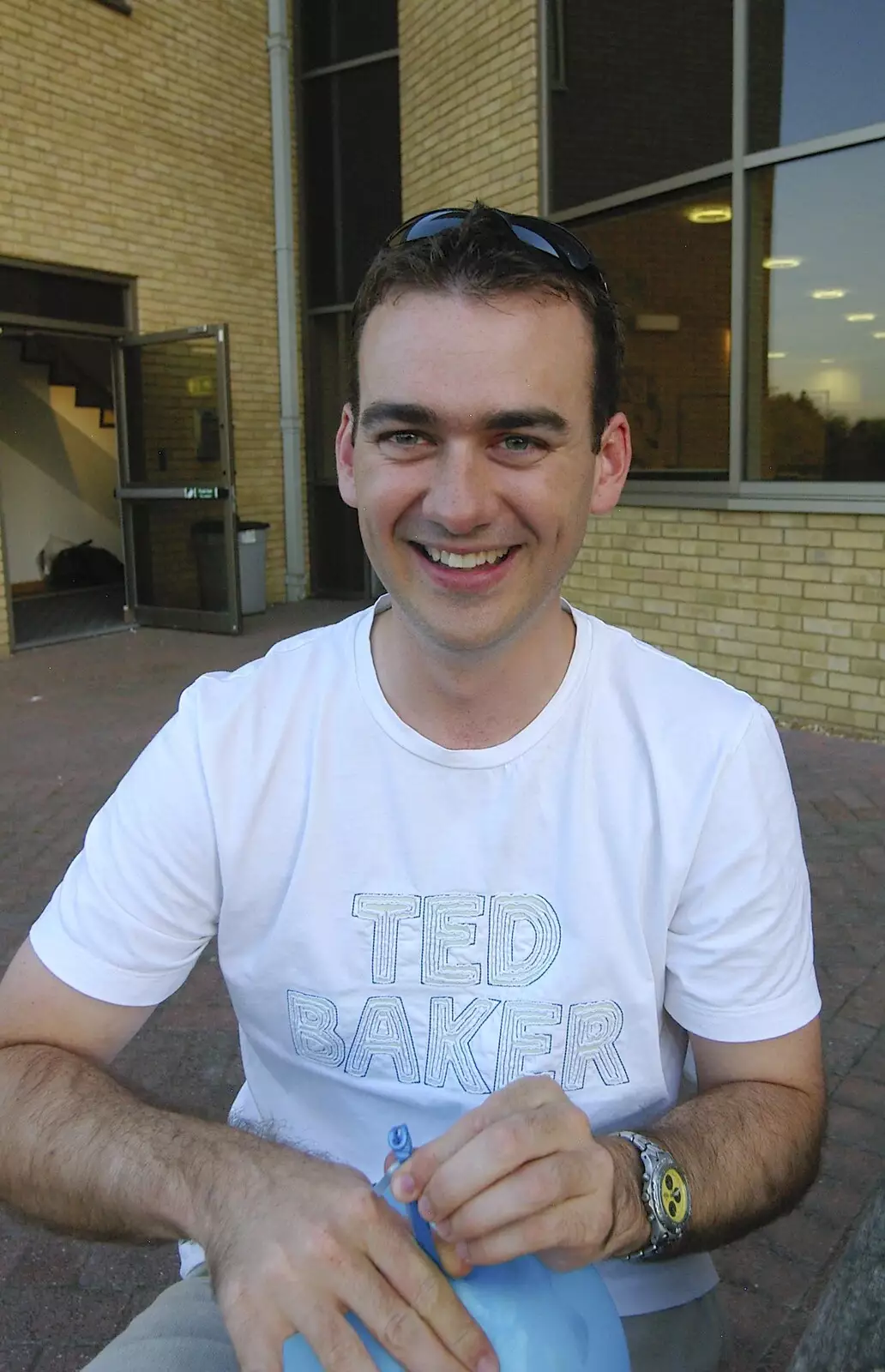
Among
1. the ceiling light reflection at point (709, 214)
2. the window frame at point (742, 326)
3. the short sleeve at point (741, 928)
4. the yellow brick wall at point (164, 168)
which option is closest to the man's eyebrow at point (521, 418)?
the short sleeve at point (741, 928)

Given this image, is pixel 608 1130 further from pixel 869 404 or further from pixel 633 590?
pixel 633 590

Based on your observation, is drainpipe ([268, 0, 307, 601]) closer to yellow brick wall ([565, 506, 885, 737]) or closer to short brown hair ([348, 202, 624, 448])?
yellow brick wall ([565, 506, 885, 737])

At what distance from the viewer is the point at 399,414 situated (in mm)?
1536

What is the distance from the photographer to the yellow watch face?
4.18 feet

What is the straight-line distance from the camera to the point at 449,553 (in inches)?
62.4

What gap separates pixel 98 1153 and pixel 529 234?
133cm

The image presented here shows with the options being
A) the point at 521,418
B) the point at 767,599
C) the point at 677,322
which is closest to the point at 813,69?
the point at 677,322

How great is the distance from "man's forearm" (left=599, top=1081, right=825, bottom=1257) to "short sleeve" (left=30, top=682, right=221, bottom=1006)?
655 millimetres

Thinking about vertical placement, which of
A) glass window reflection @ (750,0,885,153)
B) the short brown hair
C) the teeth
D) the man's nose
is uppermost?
glass window reflection @ (750,0,885,153)

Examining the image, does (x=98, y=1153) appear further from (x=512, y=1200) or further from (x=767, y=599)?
(x=767, y=599)

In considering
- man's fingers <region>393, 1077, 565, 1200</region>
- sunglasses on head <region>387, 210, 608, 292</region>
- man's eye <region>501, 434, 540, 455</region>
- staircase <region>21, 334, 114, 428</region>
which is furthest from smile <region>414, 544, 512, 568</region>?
staircase <region>21, 334, 114, 428</region>

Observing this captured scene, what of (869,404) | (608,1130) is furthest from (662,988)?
(869,404)

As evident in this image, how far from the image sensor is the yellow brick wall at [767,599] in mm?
6184

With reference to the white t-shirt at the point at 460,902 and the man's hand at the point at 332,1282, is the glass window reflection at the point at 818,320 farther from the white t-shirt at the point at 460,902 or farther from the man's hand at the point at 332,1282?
the man's hand at the point at 332,1282
